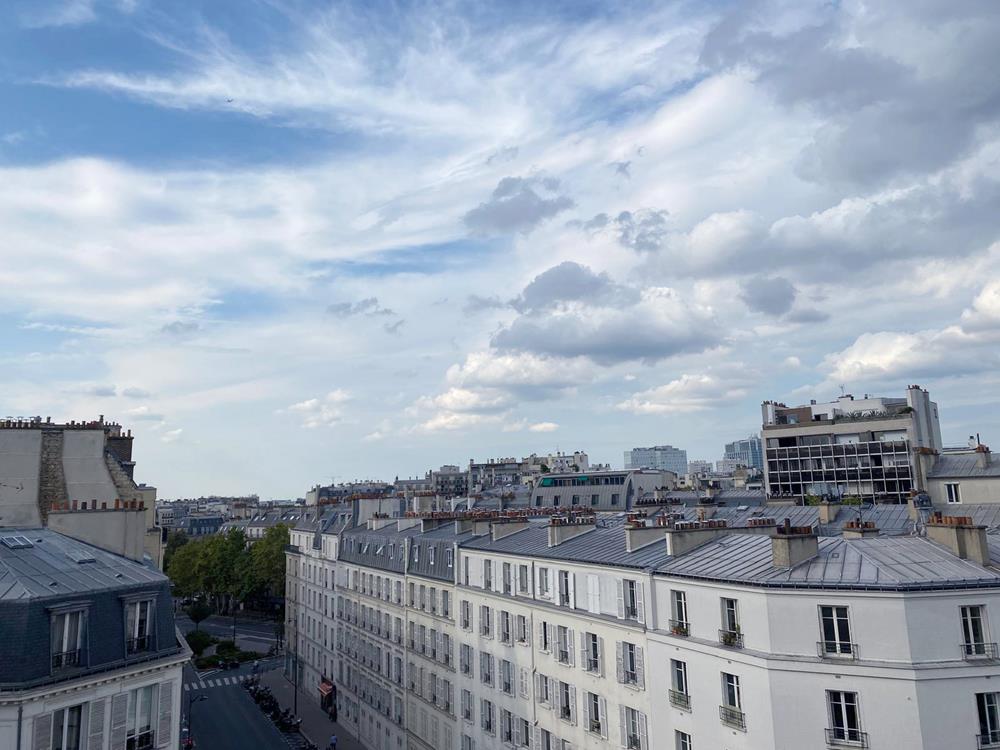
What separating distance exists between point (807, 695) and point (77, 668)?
65.8 feet

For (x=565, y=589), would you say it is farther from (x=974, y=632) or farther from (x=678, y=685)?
(x=974, y=632)

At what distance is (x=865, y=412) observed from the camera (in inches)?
3669

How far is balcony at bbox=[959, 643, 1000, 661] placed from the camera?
811 inches

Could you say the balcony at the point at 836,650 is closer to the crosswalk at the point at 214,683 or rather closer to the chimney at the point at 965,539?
the chimney at the point at 965,539

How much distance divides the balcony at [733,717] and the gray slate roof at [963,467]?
49763 millimetres

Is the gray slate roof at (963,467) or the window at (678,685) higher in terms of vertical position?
the gray slate roof at (963,467)

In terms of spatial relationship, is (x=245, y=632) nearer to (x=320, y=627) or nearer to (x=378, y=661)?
(x=320, y=627)

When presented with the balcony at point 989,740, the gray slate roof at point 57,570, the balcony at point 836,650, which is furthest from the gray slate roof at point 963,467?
the gray slate roof at point 57,570

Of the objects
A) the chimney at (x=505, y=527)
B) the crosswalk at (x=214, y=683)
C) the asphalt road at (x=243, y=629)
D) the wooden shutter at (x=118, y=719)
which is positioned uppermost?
the chimney at (x=505, y=527)

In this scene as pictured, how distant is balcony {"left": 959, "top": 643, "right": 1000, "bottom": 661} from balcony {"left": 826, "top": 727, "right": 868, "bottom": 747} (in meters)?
3.62

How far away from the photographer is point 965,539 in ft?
75.7

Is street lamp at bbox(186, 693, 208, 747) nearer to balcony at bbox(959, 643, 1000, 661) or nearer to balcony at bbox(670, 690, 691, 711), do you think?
balcony at bbox(670, 690, 691, 711)

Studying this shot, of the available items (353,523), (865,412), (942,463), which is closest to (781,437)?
(865,412)

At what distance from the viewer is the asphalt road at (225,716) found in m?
52.0
